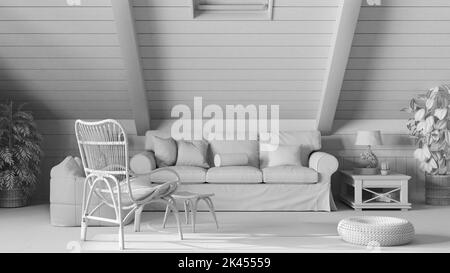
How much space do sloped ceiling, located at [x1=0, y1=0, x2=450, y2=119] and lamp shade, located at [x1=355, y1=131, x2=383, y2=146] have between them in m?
0.44

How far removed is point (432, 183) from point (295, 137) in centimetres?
160

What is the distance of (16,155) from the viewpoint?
22.0 feet

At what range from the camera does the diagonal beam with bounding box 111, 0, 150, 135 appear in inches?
228

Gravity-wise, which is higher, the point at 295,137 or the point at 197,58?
the point at 197,58

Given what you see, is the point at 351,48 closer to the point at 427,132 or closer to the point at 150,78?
the point at 427,132

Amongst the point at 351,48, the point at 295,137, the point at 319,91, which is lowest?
the point at 295,137

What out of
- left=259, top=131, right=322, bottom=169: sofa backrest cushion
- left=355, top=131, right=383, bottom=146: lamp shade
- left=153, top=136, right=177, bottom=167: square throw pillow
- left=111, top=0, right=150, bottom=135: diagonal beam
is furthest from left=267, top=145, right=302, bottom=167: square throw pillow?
left=111, top=0, right=150, bottom=135: diagonal beam

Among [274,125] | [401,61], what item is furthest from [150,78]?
[401,61]

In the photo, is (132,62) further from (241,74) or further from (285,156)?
(285,156)

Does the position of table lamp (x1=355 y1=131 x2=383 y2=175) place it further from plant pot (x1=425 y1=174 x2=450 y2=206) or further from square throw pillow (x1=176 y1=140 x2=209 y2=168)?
square throw pillow (x1=176 y1=140 x2=209 y2=168)

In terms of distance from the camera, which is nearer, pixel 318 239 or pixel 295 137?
pixel 318 239

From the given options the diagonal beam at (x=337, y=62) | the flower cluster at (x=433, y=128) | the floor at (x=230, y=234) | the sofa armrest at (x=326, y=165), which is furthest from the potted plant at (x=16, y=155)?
the flower cluster at (x=433, y=128)

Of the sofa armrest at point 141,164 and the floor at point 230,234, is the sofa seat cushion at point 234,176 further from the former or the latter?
the sofa armrest at point 141,164

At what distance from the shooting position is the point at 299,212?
641 cm
